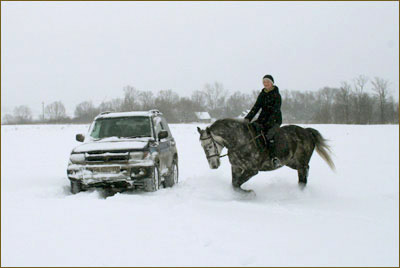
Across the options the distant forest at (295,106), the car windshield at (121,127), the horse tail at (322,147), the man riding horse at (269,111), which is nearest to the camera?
the man riding horse at (269,111)

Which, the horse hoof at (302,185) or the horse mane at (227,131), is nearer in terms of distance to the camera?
the horse mane at (227,131)

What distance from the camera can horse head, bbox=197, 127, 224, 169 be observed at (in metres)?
7.57

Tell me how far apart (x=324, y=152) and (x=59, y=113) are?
119 meters

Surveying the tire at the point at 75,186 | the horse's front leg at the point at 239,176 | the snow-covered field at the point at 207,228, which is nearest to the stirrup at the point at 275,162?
the horse's front leg at the point at 239,176

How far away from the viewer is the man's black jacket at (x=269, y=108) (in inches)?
313

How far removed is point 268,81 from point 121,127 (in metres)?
4.03

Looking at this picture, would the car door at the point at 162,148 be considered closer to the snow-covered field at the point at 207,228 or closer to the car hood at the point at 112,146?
the car hood at the point at 112,146

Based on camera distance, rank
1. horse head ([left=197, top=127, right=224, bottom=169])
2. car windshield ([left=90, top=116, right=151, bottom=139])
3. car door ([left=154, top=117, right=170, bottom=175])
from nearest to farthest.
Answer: horse head ([left=197, top=127, right=224, bottom=169]), car door ([left=154, top=117, right=170, bottom=175]), car windshield ([left=90, top=116, right=151, bottom=139])

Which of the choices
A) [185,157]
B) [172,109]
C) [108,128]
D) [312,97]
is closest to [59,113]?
[172,109]

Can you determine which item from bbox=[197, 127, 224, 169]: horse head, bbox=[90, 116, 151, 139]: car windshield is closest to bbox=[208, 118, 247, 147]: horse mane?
bbox=[197, 127, 224, 169]: horse head

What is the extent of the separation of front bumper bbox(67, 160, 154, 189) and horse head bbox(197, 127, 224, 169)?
4.34 ft

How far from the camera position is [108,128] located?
9.44 meters

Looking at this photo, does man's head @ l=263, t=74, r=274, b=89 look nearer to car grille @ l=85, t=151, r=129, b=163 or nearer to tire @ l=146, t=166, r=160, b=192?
tire @ l=146, t=166, r=160, b=192

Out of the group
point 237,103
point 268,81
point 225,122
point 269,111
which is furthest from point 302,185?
point 237,103
